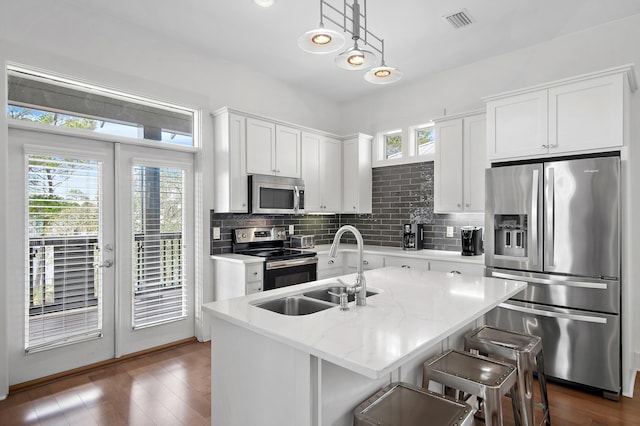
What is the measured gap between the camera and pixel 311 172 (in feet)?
15.7

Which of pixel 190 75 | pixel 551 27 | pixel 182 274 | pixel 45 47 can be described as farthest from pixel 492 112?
pixel 45 47

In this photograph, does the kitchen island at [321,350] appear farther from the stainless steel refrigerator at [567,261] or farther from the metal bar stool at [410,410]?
the stainless steel refrigerator at [567,261]

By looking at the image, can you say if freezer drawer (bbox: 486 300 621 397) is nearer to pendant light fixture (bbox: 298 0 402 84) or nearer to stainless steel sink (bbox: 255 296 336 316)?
stainless steel sink (bbox: 255 296 336 316)

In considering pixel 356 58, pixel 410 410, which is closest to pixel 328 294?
pixel 410 410

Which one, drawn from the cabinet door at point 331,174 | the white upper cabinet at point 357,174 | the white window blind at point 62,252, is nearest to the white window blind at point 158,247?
the white window blind at point 62,252

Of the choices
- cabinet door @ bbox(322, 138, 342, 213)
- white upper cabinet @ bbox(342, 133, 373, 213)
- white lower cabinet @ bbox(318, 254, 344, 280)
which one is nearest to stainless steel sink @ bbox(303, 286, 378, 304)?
white lower cabinet @ bbox(318, 254, 344, 280)

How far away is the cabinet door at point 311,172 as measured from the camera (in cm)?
470

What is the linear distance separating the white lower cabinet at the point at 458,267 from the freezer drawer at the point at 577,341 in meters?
0.49

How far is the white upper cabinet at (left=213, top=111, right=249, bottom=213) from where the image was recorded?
12.8 feet

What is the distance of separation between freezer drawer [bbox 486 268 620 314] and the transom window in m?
3.54

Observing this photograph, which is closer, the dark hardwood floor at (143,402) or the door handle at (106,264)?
the dark hardwood floor at (143,402)

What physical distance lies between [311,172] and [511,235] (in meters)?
2.47

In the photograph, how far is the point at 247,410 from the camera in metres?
1.70

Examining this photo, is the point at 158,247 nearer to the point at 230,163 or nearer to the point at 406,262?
the point at 230,163
